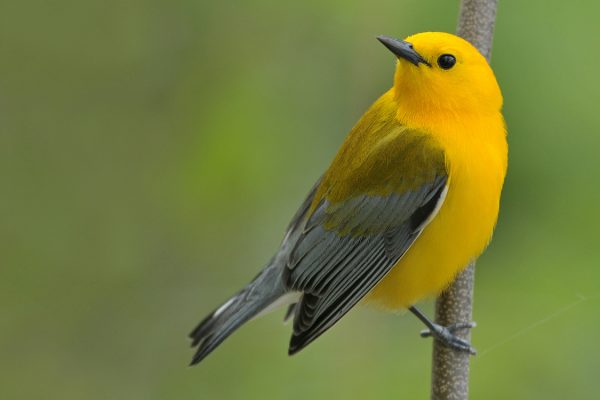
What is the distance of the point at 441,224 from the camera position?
3443mm

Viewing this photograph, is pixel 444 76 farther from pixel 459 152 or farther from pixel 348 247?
pixel 348 247

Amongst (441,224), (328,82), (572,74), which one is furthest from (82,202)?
(572,74)

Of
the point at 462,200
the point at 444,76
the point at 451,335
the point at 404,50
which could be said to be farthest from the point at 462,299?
the point at 404,50

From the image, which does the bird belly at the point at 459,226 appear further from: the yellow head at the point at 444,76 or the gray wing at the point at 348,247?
the yellow head at the point at 444,76

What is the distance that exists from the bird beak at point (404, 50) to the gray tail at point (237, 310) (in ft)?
3.30

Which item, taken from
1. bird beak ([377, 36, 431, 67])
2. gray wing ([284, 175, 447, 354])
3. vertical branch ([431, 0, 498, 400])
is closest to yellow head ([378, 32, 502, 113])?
bird beak ([377, 36, 431, 67])

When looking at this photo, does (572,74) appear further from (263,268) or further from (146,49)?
(146,49)

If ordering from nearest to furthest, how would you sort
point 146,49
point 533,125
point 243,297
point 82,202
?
point 533,125 < point 243,297 < point 146,49 < point 82,202

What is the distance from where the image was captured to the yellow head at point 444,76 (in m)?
3.31

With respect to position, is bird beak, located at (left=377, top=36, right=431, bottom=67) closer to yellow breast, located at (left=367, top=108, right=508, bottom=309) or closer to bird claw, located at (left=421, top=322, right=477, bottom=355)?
yellow breast, located at (left=367, top=108, right=508, bottom=309)

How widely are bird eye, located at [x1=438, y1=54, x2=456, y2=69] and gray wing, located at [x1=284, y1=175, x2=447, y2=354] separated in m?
0.39

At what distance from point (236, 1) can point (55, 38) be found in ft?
4.70

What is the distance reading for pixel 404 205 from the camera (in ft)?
11.6

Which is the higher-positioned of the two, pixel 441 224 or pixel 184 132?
pixel 184 132
